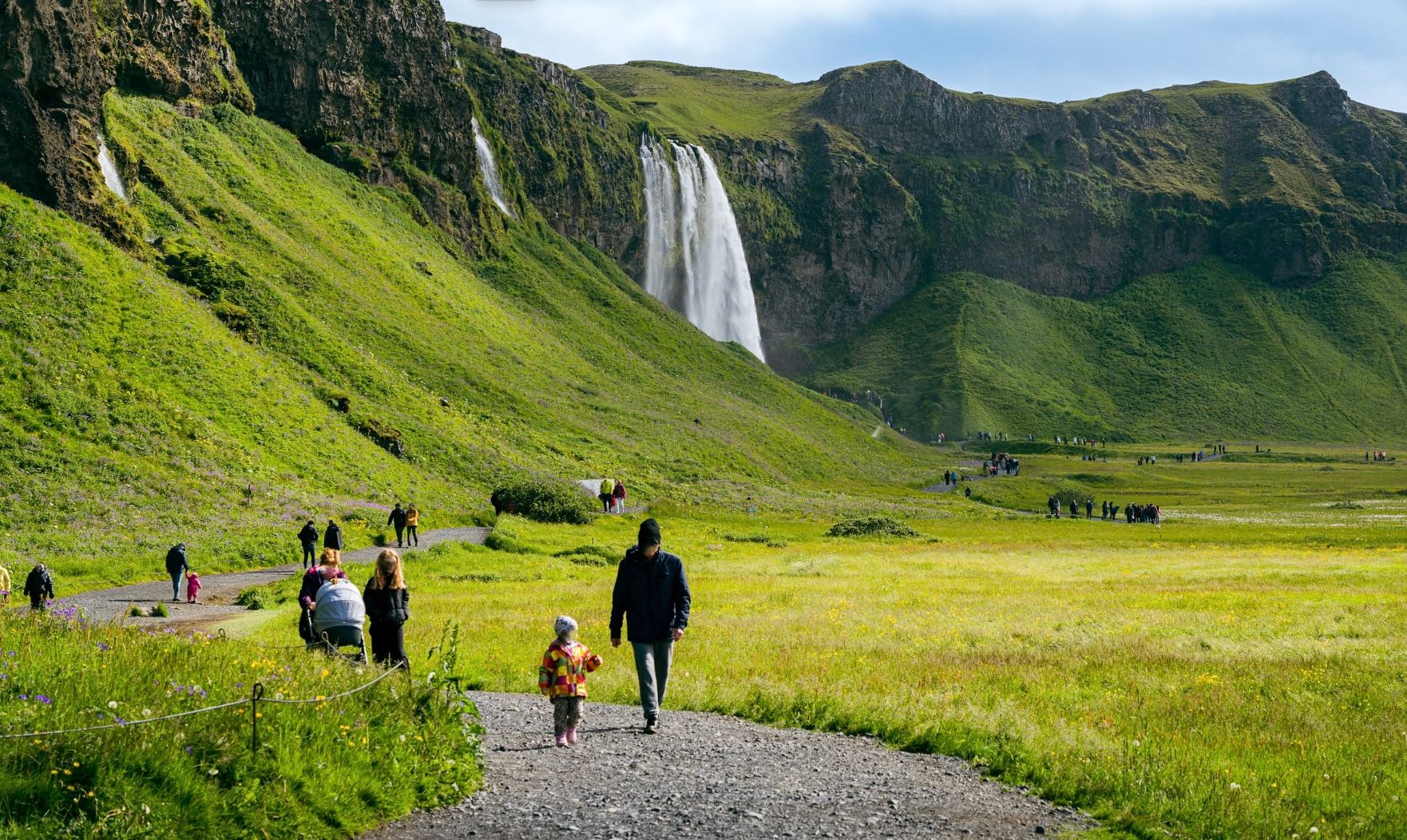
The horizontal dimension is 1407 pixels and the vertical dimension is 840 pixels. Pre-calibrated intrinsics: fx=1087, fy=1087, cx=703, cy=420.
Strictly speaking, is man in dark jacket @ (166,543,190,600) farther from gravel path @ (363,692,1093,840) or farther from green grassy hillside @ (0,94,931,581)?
gravel path @ (363,692,1093,840)

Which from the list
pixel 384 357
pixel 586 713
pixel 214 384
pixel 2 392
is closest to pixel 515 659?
pixel 586 713

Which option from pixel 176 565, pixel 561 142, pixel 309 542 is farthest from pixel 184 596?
pixel 561 142

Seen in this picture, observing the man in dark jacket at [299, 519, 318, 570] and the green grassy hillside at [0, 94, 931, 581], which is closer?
the man in dark jacket at [299, 519, 318, 570]

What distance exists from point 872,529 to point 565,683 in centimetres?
5285

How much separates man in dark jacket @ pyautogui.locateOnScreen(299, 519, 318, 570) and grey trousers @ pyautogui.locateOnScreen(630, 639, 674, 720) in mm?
23352

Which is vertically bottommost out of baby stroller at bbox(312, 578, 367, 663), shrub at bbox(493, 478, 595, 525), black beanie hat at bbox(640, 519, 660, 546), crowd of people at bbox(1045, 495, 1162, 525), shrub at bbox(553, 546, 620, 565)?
crowd of people at bbox(1045, 495, 1162, 525)

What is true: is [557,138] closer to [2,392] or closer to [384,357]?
[384,357]

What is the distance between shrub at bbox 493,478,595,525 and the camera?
5559 centimetres

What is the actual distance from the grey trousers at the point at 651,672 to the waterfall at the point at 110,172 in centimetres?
6518

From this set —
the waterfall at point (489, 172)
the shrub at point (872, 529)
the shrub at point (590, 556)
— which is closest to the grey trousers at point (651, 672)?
the shrub at point (590, 556)

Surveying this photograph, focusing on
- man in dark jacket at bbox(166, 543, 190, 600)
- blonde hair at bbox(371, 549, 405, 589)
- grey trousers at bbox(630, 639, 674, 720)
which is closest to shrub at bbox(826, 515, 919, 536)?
man in dark jacket at bbox(166, 543, 190, 600)

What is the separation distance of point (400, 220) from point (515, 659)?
98.0 meters

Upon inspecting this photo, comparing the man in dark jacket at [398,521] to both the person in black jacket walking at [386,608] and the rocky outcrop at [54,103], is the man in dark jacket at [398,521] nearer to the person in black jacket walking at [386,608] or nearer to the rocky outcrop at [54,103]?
the person in black jacket walking at [386,608]

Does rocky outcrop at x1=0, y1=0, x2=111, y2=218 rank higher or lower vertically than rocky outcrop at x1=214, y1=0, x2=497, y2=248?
lower
